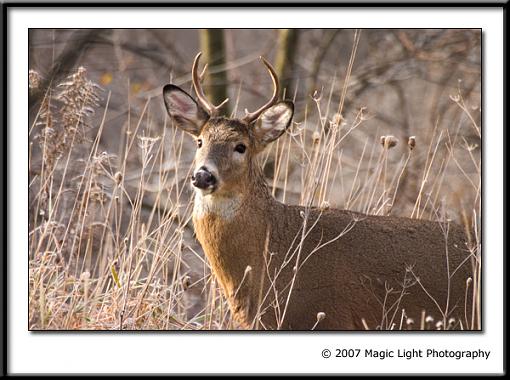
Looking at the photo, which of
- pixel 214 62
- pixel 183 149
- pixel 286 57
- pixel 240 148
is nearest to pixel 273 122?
pixel 240 148

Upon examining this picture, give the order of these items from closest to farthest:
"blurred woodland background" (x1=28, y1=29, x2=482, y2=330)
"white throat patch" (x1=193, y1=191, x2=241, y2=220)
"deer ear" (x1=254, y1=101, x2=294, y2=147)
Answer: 1. "white throat patch" (x1=193, y1=191, x2=241, y2=220)
2. "deer ear" (x1=254, y1=101, x2=294, y2=147)
3. "blurred woodland background" (x1=28, y1=29, x2=482, y2=330)

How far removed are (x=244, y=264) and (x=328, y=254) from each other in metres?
0.55

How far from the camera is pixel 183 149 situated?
13.8 metres

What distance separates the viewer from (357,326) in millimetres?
7418

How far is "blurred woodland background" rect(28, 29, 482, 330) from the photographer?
7.82 meters

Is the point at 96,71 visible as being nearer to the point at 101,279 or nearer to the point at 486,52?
the point at 101,279

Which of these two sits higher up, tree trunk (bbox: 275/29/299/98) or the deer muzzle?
tree trunk (bbox: 275/29/299/98)

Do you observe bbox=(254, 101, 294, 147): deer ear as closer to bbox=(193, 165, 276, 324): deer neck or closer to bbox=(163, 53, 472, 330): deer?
bbox=(163, 53, 472, 330): deer

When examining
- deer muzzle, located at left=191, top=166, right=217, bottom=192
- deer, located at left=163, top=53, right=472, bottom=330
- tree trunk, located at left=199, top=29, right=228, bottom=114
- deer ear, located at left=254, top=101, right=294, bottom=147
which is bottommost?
deer, located at left=163, top=53, right=472, bottom=330

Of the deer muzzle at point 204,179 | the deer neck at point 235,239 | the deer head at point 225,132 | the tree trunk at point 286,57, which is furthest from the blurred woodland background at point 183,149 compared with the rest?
the deer muzzle at point 204,179

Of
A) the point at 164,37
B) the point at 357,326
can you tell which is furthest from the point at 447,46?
the point at 357,326

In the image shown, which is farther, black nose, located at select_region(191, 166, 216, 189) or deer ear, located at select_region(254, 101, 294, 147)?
deer ear, located at select_region(254, 101, 294, 147)

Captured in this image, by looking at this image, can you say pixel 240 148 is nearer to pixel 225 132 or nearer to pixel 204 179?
pixel 225 132

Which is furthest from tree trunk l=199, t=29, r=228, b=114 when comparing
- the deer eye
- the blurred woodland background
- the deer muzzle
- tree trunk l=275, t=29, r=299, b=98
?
the deer muzzle
